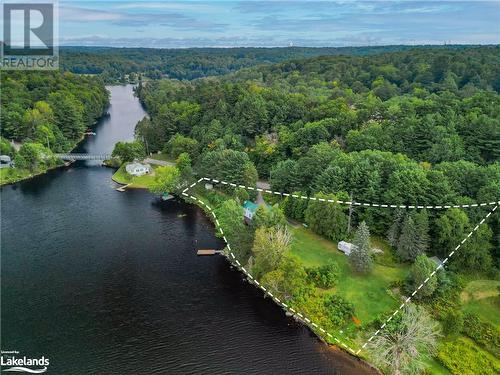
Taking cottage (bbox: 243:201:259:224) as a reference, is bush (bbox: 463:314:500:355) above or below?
below

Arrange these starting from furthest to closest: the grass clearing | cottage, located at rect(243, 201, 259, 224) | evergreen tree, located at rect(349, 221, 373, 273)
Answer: the grass clearing < cottage, located at rect(243, 201, 259, 224) < evergreen tree, located at rect(349, 221, 373, 273)

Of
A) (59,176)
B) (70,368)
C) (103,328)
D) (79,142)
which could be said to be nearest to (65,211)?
(59,176)

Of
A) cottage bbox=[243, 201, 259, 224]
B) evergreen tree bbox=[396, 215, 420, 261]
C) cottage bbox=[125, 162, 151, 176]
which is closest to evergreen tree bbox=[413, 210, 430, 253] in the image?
evergreen tree bbox=[396, 215, 420, 261]

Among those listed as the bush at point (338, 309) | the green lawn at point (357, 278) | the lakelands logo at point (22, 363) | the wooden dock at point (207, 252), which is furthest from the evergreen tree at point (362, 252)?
the lakelands logo at point (22, 363)

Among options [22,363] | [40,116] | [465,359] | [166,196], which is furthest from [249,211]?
[40,116]

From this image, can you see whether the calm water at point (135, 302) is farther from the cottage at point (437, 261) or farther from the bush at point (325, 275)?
the cottage at point (437, 261)

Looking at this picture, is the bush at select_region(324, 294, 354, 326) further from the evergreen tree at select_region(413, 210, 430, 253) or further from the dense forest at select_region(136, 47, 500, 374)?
the evergreen tree at select_region(413, 210, 430, 253)
